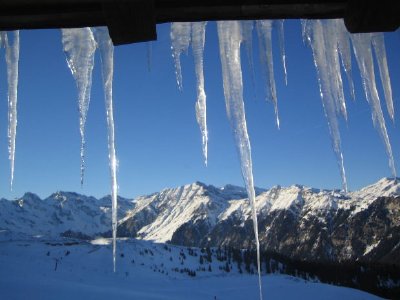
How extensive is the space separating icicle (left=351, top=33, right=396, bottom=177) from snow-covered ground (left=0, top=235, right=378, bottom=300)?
155ft

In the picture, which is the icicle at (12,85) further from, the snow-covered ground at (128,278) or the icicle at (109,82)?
the snow-covered ground at (128,278)

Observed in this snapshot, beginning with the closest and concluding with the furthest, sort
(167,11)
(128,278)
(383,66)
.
Result: (167,11)
(383,66)
(128,278)

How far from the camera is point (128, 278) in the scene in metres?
97.6

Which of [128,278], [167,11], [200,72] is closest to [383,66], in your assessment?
[200,72]

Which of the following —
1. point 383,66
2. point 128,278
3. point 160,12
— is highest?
point 383,66

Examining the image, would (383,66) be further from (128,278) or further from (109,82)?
(128,278)

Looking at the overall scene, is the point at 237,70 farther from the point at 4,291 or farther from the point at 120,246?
the point at 120,246

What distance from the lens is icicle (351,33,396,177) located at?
425 centimetres

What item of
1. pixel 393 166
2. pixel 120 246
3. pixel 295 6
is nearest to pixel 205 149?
pixel 393 166

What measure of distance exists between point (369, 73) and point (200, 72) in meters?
2.02

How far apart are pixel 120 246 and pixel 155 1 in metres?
144

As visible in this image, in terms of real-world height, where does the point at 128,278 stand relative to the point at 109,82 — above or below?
below

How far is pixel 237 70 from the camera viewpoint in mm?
4852

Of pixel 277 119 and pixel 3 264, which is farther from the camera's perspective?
pixel 3 264
